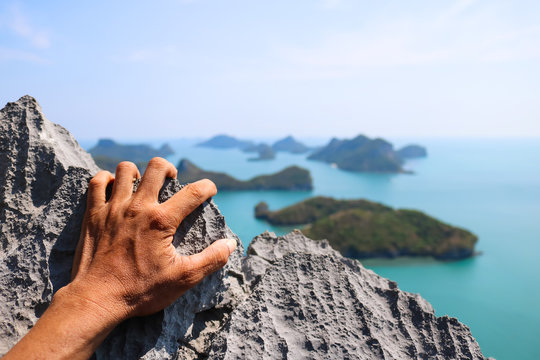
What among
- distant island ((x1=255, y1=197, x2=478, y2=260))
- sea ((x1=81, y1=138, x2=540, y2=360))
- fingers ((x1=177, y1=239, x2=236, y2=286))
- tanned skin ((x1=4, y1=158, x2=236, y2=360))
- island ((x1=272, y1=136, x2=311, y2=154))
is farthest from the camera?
island ((x1=272, y1=136, x2=311, y2=154))

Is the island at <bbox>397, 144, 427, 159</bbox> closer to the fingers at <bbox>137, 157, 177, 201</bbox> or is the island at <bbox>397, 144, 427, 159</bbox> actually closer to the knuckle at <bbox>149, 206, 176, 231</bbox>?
the fingers at <bbox>137, 157, 177, 201</bbox>

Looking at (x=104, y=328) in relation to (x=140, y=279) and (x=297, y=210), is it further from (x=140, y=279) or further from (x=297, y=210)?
(x=297, y=210)

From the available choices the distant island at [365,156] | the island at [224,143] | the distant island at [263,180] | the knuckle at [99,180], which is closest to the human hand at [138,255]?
the knuckle at [99,180]

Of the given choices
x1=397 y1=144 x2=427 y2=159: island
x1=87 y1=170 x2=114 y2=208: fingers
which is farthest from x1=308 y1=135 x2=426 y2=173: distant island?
x1=87 y1=170 x2=114 y2=208: fingers

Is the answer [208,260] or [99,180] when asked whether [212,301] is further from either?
[99,180]

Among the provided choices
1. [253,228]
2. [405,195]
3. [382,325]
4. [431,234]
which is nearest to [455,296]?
[431,234]

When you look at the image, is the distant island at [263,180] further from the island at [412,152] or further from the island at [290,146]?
the island at [290,146]

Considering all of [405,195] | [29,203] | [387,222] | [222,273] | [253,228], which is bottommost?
[222,273]
